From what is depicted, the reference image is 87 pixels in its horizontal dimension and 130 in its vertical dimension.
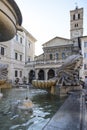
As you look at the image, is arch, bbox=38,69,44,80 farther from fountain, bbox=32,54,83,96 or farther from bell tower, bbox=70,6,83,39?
fountain, bbox=32,54,83,96

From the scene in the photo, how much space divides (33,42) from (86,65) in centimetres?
1428

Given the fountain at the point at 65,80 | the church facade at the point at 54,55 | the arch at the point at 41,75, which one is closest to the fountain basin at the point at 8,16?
the fountain at the point at 65,80

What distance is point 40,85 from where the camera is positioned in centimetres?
812

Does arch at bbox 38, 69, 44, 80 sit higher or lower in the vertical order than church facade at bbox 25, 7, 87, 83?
lower

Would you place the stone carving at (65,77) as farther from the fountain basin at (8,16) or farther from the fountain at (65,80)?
the fountain basin at (8,16)

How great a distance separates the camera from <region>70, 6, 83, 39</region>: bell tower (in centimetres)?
5194

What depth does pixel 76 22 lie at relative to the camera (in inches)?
2109

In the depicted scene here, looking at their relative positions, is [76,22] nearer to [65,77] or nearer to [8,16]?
[65,77]

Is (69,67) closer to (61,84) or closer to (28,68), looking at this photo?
(61,84)

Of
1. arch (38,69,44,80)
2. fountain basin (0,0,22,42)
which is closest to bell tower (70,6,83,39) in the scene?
arch (38,69,44,80)

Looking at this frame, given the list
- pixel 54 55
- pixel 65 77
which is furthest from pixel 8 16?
pixel 54 55

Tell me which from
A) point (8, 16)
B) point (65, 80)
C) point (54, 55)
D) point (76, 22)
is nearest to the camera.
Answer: point (8, 16)

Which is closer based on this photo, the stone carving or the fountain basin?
the fountain basin

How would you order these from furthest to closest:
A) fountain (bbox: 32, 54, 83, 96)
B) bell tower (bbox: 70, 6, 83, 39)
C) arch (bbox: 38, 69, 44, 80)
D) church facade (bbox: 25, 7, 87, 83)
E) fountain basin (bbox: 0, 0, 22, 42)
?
bell tower (bbox: 70, 6, 83, 39) < arch (bbox: 38, 69, 44, 80) < church facade (bbox: 25, 7, 87, 83) < fountain (bbox: 32, 54, 83, 96) < fountain basin (bbox: 0, 0, 22, 42)
